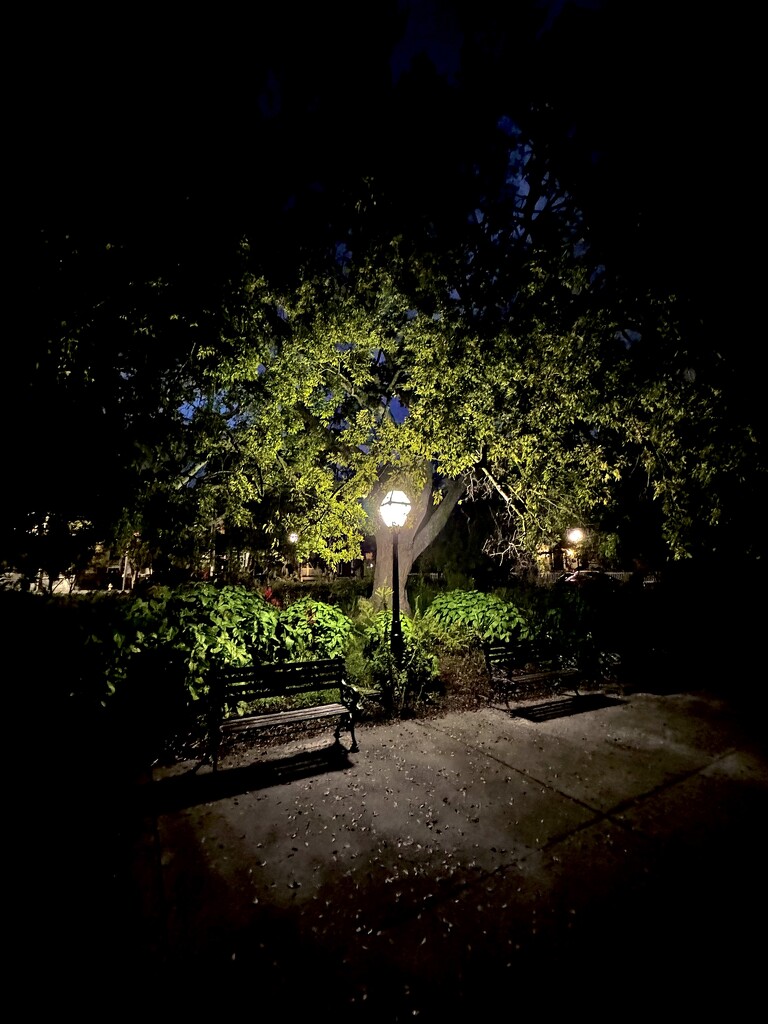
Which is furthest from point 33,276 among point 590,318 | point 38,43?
point 590,318

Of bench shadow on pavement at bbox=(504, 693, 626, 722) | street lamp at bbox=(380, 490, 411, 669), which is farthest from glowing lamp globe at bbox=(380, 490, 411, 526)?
bench shadow on pavement at bbox=(504, 693, 626, 722)

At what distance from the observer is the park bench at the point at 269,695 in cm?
480

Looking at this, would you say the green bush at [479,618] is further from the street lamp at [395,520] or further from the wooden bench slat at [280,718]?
the wooden bench slat at [280,718]

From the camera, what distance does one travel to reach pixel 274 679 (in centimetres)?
529

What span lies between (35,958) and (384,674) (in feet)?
15.5

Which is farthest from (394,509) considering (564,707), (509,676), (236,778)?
(236,778)

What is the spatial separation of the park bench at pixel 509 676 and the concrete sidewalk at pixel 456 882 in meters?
1.75

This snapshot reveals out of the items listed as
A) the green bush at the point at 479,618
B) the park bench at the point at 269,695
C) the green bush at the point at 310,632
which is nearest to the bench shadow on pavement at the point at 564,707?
the green bush at the point at 479,618

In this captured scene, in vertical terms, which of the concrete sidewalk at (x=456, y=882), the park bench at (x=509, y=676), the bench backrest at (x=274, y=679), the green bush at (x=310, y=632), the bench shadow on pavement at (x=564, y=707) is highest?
the green bush at (x=310, y=632)

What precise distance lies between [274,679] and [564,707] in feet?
14.6

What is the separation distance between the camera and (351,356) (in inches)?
400

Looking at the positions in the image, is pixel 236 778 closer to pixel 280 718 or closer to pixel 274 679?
pixel 280 718

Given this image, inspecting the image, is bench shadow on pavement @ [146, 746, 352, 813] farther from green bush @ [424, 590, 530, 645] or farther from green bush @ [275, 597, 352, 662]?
green bush @ [424, 590, 530, 645]

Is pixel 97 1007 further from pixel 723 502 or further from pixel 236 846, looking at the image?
pixel 723 502
